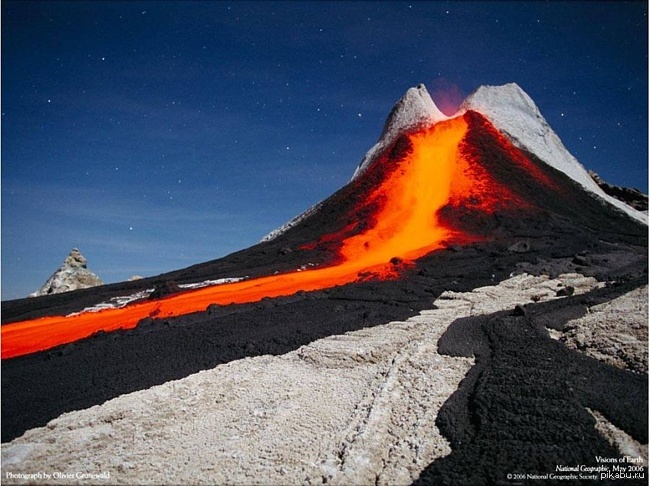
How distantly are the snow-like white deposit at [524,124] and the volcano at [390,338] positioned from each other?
9.97 metres

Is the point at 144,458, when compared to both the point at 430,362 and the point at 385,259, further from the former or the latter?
the point at 385,259

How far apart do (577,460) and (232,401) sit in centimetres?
449

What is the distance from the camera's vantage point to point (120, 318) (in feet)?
37.4

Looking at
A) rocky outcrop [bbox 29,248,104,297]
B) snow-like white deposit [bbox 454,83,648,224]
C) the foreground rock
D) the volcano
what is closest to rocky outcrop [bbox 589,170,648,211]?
snow-like white deposit [bbox 454,83,648,224]

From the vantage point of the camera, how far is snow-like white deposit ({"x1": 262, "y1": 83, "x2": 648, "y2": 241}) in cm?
3262

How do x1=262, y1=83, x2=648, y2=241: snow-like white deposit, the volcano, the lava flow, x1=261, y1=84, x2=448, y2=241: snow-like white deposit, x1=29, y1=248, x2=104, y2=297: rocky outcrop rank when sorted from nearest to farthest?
the volcano → the lava flow → x1=29, y1=248, x2=104, y2=297: rocky outcrop → x1=262, y1=83, x2=648, y2=241: snow-like white deposit → x1=261, y1=84, x2=448, y2=241: snow-like white deposit

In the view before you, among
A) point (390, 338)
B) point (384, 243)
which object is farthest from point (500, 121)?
point (390, 338)

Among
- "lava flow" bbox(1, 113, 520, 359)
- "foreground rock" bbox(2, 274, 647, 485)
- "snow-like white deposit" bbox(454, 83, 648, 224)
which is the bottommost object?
"foreground rock" bbox(2, 274, 647, 485)

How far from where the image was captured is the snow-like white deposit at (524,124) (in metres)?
31.9

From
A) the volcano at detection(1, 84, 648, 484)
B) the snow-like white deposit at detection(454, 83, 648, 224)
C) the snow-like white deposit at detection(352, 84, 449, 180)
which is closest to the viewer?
the volcano at detection(1, 84, 648, 484)

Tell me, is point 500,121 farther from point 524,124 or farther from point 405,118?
point 405,118

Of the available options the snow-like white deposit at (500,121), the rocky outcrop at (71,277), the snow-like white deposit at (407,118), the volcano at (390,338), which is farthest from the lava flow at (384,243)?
the rocky outcrop at (71,277)

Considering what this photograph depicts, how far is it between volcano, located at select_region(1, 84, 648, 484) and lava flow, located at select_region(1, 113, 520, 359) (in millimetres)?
143

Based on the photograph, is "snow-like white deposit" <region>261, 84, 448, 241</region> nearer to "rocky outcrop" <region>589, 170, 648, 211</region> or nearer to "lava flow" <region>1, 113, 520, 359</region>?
"lava flow" <region>1, 113, 520, 359</region>
